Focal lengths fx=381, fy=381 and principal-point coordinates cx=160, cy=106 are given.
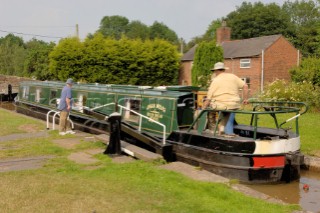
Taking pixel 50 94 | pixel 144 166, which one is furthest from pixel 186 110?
pixel 50 94

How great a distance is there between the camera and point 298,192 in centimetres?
686

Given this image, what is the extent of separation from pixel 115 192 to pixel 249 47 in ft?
95.3

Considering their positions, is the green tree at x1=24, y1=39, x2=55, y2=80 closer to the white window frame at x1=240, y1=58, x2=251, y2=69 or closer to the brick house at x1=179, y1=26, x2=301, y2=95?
the brick house at x1=179, y1=26, x2=301, y2=95

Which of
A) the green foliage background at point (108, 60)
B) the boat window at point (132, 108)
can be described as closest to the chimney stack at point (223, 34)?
the green foliage background at point (108, 60)

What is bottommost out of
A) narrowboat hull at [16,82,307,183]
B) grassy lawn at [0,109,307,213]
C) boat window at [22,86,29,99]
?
grassy lawn at [0,109,307,213]

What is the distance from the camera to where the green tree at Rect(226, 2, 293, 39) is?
5753 cm

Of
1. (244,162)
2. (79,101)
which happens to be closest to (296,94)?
(79,101)

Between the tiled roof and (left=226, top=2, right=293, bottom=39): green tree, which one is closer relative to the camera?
the tiled roof

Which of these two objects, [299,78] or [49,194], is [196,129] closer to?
[49,194]

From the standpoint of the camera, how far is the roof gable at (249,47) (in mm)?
30969

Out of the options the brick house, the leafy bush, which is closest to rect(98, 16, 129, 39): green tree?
the brick house

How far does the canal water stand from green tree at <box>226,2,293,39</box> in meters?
53.1

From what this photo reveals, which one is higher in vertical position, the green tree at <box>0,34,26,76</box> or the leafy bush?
the green tree at <box>0,34,26,76</box>

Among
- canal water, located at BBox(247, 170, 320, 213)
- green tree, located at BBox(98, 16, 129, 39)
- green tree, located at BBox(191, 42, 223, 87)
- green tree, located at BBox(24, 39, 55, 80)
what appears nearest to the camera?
canal water, located at BBox(247, 170, 320, 213)
